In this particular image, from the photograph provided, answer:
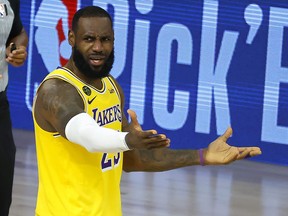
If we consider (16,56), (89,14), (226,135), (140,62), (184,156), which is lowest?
(140,62)

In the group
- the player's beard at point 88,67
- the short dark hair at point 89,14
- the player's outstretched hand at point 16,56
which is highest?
the short dark hair at point 89,14

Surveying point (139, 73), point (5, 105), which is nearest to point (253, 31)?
point (139, 73)

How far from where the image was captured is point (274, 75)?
9336 mm

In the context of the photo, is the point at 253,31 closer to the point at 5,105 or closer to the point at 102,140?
the point at 5,105

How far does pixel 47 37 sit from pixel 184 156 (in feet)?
19.6

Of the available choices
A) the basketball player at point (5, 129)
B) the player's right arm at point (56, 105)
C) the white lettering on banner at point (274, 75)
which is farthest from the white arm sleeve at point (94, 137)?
the white lettering on banner at point (274, 75)

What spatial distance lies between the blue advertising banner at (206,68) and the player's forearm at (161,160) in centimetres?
489

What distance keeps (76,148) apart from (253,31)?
213 inches

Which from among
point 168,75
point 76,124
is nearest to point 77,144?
point 76,124

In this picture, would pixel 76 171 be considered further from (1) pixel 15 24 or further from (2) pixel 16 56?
(1) pixel 15 24

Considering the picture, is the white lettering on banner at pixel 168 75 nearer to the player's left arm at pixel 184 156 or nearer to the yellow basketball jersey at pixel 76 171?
the player's left arm at pixel 184 156

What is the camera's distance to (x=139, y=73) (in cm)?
975

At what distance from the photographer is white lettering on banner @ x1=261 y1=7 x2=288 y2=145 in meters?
9.29

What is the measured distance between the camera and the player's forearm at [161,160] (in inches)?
168
